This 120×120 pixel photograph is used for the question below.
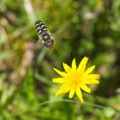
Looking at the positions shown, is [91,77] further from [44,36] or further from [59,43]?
[59,43]

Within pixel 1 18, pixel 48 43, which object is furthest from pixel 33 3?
pixel 48 43

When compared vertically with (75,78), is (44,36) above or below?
above

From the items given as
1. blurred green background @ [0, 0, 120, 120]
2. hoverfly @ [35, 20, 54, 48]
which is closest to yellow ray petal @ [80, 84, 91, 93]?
hoverfly @ [35, 20, 54, 48]

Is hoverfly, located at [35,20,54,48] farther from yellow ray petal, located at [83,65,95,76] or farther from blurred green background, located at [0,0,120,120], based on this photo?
blurred green background, located at [0,0,120,120]

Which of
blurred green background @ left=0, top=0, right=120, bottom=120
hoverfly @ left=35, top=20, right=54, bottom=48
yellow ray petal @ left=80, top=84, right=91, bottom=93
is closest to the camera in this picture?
yellow ray petal @ left=80, top=84, right=91, bottom=93

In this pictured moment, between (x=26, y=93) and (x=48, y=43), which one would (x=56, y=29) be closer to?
(x=26, y=93)

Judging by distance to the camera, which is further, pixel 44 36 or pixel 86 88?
pixel 44 36

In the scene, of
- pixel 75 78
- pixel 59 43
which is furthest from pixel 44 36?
pixel 59 43

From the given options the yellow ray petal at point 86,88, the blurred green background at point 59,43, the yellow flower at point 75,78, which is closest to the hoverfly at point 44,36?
the yellow flower at point 75,78

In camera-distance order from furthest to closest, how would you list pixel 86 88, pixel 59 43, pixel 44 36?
pixel 59 43 → pixel 44 36 → pixel 86 88

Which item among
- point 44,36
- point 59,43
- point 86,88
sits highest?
point 59,43

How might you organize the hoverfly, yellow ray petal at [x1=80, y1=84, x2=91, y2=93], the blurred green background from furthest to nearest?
the blurred green background
the hoverfly
yellow ray petal at [x1=80, y1=84, x2=91, y2=93]
